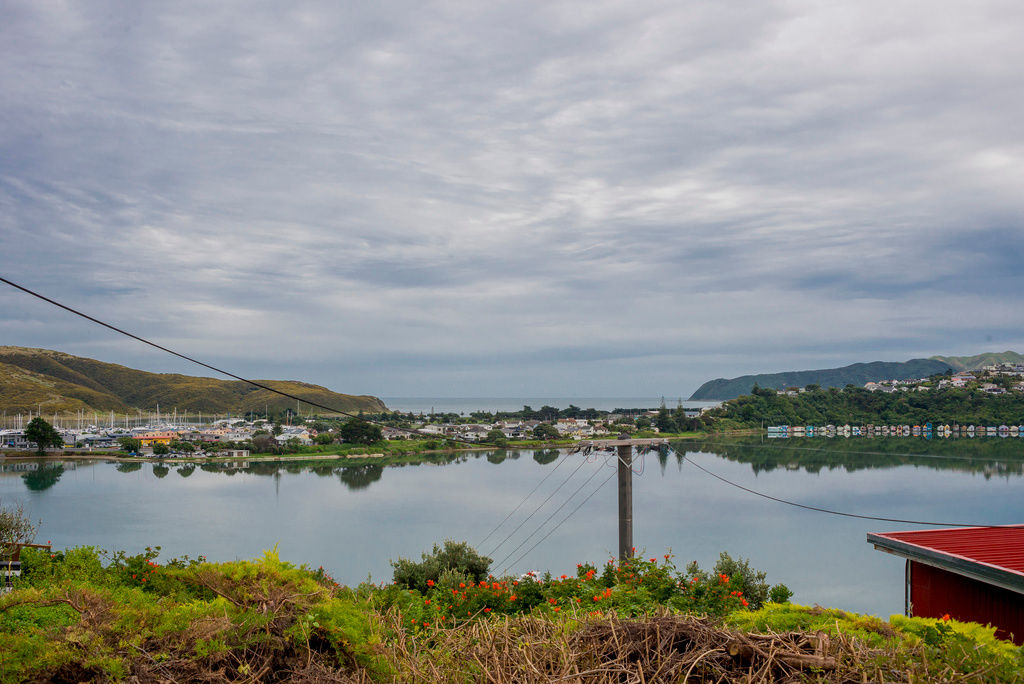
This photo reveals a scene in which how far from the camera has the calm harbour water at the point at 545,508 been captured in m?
22.9

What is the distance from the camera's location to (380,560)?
2295 cm

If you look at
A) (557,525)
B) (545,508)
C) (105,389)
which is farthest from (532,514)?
(105,389)

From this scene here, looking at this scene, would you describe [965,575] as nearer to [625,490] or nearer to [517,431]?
[625,490]

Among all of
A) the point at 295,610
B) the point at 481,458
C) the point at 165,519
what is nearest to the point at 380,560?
the point at 165,519

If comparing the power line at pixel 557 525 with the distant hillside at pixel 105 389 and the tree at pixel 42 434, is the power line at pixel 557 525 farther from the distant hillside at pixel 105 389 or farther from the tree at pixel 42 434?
the tree at pixel 42 434

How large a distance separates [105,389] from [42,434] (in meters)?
18.0

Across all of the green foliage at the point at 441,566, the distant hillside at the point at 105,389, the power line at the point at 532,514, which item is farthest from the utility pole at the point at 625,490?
the distant hillside at the point at 105,389

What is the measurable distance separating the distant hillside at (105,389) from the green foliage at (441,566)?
4115 centimetres

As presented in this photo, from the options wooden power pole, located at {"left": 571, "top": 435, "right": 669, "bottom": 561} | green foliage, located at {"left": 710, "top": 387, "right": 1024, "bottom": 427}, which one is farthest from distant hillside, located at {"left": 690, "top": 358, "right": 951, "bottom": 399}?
wooden power pole, located at {"left": 571, "top": 435, "right": 669, "bottom": 561}

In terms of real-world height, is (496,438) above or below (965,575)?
below

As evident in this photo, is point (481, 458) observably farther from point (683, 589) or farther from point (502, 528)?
point (683, 589)

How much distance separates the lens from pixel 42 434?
46.3 m

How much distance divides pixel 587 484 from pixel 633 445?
31.4 meters

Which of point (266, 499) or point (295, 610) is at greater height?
point (295, 610)
